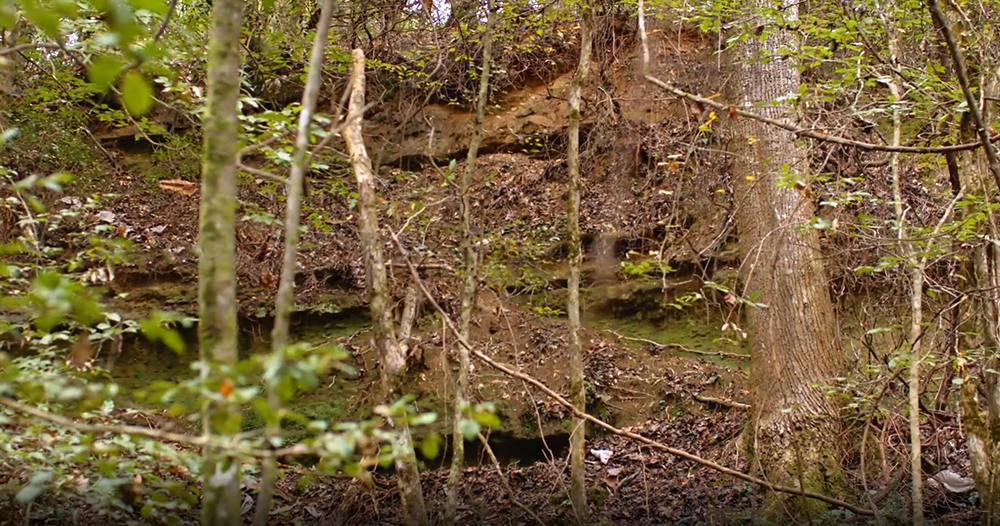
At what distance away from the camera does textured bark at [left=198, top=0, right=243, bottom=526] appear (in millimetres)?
1976

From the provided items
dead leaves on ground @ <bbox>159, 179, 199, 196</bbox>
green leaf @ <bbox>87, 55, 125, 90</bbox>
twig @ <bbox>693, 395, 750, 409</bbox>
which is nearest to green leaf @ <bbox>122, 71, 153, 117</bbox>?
green leaf @ <bbox>87, 55, 125, 90</bbox>

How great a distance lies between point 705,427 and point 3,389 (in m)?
5.92

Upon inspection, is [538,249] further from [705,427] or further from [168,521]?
[168,521]

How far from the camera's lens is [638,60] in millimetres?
9023

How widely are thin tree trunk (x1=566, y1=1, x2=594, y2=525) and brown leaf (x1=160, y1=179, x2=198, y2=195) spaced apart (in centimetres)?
590

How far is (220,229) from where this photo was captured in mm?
2051

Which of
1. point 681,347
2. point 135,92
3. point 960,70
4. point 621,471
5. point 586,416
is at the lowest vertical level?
point 621,471

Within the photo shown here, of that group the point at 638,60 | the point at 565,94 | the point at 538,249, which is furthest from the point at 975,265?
the point at 565,94

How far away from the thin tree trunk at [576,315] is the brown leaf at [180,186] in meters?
5.90

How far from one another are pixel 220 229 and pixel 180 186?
27.2 ft

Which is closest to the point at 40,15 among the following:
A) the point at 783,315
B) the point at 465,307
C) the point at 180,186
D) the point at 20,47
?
the point at 20,47

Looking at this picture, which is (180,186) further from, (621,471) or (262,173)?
(262,173)

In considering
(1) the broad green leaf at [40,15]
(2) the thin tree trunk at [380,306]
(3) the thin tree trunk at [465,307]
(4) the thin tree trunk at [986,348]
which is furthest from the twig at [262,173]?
(4) the thin tree trunk at [986,348]

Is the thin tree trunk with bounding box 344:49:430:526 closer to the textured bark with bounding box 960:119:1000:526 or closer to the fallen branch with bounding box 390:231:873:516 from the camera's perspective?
the fallen branch with bounding box 390:231:873:516
